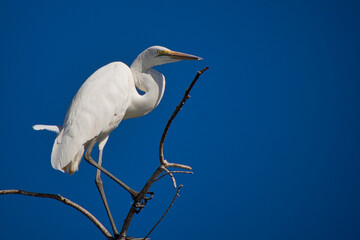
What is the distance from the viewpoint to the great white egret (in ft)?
9.14

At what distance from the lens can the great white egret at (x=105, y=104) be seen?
2.79m

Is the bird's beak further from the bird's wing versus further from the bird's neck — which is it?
the bird's wing

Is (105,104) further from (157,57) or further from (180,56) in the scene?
(180,56)

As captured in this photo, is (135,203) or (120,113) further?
(120,113)

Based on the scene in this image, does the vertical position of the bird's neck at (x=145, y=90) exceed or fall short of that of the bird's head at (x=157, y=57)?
it falls short

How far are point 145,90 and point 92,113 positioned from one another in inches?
20.9

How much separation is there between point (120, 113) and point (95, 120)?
0.24 metres

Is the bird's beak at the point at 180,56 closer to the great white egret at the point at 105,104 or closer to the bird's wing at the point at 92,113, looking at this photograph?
the great white egret at the point at 105,104

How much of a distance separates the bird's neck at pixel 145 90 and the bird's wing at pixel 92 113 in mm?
96

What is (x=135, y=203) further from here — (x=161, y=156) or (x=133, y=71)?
(x=133, y=71)

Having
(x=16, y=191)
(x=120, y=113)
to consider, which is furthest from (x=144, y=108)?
(x=16, y=191)

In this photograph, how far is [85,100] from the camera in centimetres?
296

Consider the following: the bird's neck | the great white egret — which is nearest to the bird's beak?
the great white egret

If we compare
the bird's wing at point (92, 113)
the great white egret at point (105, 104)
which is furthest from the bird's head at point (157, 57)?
the bird's wing at point (92, 113)
